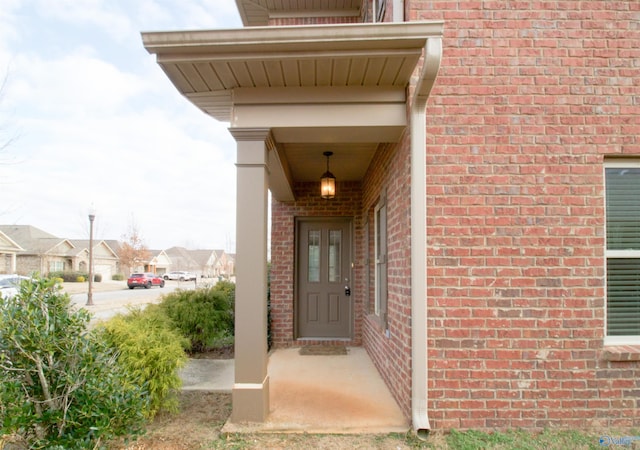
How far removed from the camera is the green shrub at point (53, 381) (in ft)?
7.61

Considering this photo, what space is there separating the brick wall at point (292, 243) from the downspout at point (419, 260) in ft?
10.6

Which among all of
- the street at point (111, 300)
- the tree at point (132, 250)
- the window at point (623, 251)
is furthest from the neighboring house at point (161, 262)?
the window at point (623, 251)

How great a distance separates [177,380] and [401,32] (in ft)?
11.6

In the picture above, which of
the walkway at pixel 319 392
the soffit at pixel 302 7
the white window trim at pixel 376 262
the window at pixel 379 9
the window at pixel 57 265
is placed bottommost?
the window at pixel 57 265

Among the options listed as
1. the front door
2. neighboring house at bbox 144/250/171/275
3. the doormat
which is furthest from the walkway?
neighboring house at bbox 144/250/171/275

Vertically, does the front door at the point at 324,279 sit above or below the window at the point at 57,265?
above

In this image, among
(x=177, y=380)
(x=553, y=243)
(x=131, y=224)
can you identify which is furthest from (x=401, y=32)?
(x=131, y=224)

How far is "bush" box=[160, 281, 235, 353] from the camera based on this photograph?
20.1 feet

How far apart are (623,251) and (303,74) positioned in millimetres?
3064

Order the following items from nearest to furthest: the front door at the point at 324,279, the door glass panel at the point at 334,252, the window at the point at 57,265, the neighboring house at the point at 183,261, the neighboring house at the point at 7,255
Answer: the front door at the point at 324,279 < the door glass panel at the point at 334,252 < the neighboring house at the point at 7,255 < the window at the point at 57,265 < the neighboring house at the point at 183,261

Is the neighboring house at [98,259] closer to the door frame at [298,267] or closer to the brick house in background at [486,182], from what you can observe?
the door frame at [298,267]

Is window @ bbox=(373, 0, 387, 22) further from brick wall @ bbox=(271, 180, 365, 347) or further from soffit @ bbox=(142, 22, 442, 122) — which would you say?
brick wall @ bbox=(271, 180, 365, 347)

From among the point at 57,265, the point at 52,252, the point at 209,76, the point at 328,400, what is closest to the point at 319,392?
the point at 328,400

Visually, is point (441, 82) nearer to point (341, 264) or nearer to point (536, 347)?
point (536, 347)
